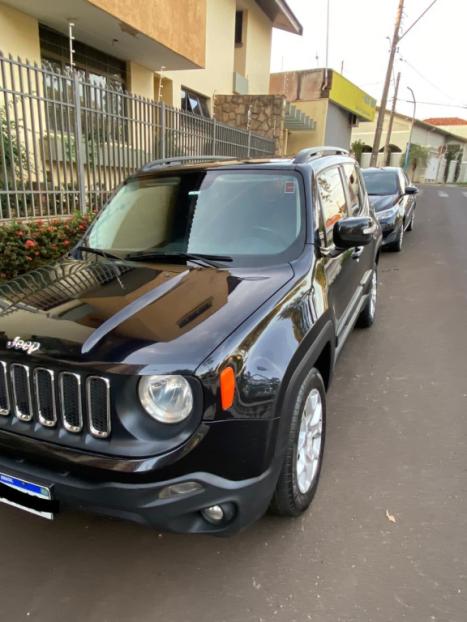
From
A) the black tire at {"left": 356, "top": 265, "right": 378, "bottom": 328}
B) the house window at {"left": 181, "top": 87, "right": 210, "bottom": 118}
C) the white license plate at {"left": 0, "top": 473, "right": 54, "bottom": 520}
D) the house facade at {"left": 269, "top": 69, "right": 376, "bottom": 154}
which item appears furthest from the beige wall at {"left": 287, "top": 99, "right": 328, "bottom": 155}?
the white license plate at {"left": 0, "top": 473, "right": 54, "bottom": 520}

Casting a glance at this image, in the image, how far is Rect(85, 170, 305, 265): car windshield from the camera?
301 centimetres

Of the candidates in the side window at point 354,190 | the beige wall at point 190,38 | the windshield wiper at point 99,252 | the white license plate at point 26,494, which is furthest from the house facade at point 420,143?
the white license plate at point 26,494

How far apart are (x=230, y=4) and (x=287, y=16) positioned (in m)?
4.48

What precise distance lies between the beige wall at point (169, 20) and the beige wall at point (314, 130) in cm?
1267

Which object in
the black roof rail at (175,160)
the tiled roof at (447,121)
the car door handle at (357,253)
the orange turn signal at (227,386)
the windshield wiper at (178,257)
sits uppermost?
the tiled roof at (447,121)

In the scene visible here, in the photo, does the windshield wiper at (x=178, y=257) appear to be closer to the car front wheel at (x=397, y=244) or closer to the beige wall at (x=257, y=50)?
the car front wheel at (x=397, y=244)

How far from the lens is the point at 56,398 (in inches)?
77.7

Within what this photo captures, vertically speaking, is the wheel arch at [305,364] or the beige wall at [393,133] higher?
the beige wall at [393,133]

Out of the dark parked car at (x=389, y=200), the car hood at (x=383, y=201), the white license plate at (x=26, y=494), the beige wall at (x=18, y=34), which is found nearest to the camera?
the white license plate at (x=26, y=494)

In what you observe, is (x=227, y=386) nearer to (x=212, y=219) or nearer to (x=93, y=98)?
(x=212, y=219)

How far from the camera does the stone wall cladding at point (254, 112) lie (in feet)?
53.1

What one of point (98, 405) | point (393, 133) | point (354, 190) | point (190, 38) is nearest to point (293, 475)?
point (98, 405)

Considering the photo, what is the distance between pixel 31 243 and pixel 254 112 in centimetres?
1332

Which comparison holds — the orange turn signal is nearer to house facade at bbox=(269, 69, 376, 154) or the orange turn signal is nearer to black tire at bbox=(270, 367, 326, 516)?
black tire at bbox=(270, 367, 326, 516)
